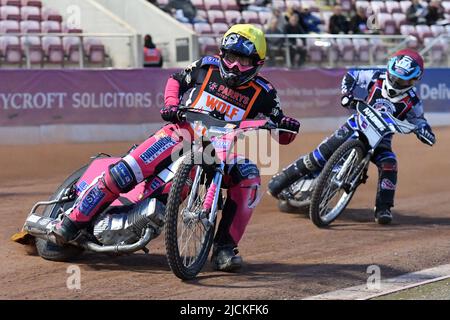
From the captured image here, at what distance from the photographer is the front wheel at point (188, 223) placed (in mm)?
6113

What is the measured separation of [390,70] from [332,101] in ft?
33.5

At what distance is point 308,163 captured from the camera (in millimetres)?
9547

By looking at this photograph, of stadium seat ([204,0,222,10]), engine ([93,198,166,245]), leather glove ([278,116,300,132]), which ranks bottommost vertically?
engine ([93,198,166,245])

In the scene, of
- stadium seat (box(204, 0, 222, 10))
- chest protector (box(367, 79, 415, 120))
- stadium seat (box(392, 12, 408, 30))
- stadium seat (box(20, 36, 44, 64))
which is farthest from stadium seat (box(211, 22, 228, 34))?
chest protector (box(367, 79, 415, 120))

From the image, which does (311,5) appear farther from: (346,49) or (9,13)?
(9,13)

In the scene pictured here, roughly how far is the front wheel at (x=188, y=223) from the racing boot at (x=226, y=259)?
288mm

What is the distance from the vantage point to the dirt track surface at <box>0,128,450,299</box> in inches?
246

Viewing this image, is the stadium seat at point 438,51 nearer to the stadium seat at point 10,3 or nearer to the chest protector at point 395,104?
the stadium seat at point 10,3

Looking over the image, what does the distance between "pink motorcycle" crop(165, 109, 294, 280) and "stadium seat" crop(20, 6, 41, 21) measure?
1170 cm

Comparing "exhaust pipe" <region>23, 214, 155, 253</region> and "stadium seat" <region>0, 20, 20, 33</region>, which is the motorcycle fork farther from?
"stadium seat" <region>0, 20, 20, 33</region>

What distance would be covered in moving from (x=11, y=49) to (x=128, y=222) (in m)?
9.65
